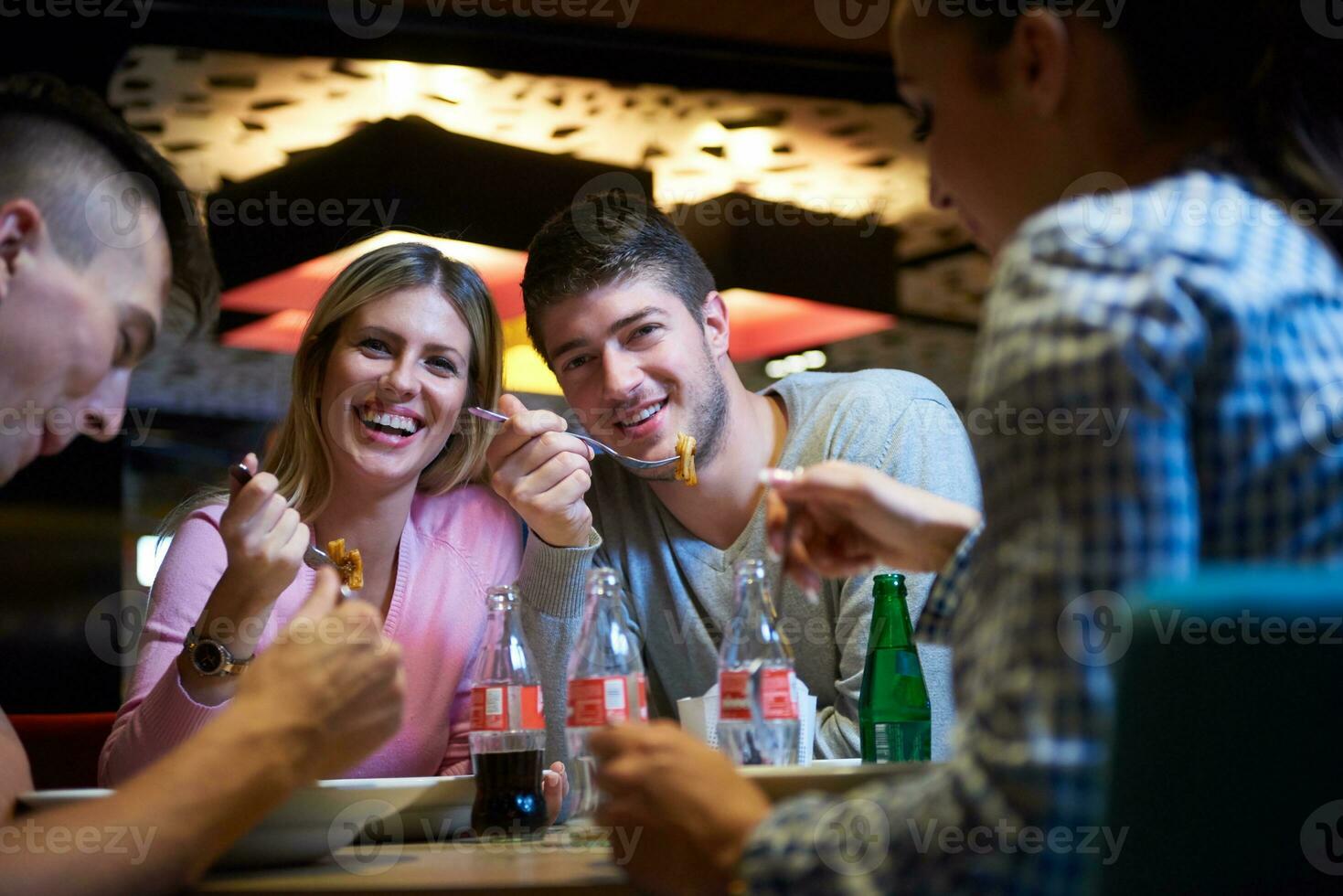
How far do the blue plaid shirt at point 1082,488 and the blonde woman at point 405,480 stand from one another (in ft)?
4.44

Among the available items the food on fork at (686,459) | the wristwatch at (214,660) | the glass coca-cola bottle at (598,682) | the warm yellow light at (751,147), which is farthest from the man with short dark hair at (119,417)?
the warm yellow light at (751,147)

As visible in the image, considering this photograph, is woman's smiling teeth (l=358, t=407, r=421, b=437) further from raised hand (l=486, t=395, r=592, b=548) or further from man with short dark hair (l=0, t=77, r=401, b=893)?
man with short dark hair (l=0, t=77, r=401, b=893)

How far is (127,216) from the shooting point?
4.01 ft

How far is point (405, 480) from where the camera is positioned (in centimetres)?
224

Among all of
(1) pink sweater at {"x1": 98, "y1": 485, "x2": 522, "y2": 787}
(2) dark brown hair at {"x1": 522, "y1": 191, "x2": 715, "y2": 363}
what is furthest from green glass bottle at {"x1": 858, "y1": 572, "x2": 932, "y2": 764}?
(2) dark brown hair at {"x1": 522, "y1": 191, "x2": 715, "y2": 363}

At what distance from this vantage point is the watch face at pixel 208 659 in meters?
1.58

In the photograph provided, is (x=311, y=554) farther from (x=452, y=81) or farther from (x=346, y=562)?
(x=452, y=81)

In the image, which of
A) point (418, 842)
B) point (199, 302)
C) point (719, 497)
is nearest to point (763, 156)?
point (719, 497)

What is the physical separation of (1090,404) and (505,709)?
2.57 ft

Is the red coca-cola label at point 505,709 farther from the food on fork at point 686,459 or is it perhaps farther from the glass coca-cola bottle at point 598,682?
the food on fork at point 686,459

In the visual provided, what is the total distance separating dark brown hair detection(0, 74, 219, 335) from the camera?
1.17 meters

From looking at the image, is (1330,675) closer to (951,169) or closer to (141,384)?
(951,169)

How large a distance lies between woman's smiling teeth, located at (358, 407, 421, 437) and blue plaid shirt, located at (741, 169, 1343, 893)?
1563 millimetres

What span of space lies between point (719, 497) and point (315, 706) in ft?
4.21
